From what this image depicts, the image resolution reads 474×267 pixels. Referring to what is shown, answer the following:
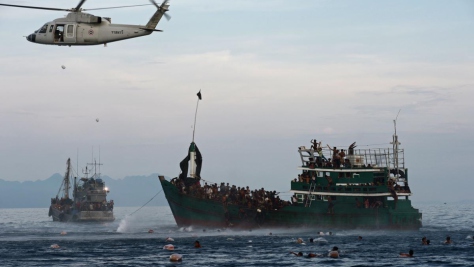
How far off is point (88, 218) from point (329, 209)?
2232 inches

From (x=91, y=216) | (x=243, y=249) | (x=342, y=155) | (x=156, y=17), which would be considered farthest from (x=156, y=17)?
(x=91, y=216)

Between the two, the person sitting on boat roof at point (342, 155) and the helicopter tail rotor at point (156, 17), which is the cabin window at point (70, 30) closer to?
the helicopter tail rotor at point (156, 17)

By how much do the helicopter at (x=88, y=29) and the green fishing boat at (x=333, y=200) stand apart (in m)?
21.4

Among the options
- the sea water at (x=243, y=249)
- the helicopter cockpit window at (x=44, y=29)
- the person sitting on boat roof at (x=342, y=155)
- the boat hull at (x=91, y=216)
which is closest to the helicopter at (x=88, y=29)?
the helicopter cockpit window at (x=44, y=29)

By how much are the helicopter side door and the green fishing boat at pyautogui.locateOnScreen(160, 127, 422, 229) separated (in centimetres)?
2261

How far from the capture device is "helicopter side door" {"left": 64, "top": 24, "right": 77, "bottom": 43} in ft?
169

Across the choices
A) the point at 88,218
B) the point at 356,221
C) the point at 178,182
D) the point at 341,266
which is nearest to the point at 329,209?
the point at 356,221

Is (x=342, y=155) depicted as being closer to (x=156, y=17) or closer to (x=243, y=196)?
(x=243, y=196)

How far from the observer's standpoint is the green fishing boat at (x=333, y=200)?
64062 mm

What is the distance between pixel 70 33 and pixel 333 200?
90.3ft

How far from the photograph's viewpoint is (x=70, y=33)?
51.6 metres

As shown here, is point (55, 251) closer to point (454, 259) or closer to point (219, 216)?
point (219, 216)

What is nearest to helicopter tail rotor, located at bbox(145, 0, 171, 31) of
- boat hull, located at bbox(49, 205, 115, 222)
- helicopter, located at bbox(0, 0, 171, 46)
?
helicopter, located at bbox(0, 0, 171, 46)

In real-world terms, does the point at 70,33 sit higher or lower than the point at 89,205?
higher
